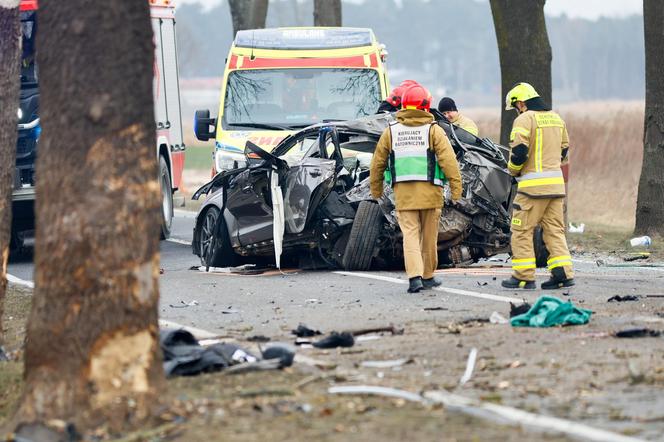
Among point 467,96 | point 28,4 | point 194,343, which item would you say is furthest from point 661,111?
point 467,96

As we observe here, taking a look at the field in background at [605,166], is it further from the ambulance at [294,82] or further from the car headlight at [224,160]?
the car headlight at [224,160]

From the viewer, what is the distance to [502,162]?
503 inches

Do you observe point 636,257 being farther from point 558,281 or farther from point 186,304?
point 186,304

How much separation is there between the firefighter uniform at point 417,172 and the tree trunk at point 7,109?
3.01 metres

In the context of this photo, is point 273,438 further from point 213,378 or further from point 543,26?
point 543,26

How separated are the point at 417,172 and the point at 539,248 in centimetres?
219

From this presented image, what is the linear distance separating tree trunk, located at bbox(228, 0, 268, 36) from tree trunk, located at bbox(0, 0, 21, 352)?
58.2ft

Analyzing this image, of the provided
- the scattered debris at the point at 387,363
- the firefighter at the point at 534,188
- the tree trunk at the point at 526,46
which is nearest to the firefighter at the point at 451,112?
the tree trunk at the point at 526,46

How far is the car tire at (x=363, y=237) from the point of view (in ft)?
40.5

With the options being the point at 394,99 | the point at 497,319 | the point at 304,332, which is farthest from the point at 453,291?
the point at 394,99

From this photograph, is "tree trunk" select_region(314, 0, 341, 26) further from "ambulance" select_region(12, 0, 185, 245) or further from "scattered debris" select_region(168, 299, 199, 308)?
"scattered debris" select_region(168, 299, 199, 308)

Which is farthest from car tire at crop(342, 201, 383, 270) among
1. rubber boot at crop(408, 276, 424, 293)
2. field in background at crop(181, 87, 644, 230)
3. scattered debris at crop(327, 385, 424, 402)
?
field in background at crop(181, 87, 644, 230)

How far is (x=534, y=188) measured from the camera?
36.6ft

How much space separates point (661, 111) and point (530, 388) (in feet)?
36.6
